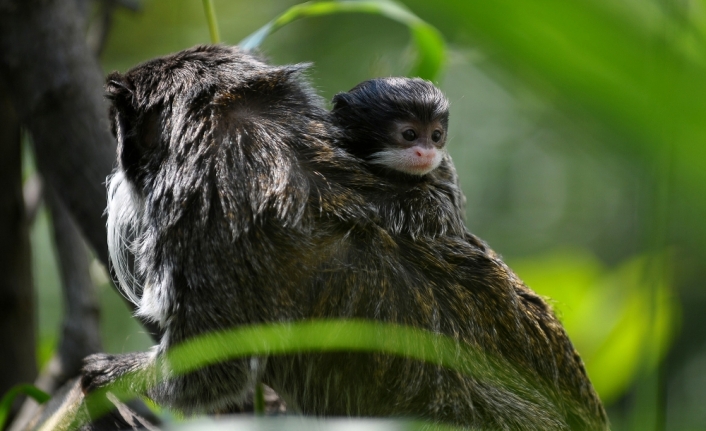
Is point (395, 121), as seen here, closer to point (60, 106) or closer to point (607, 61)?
point (60, 106)

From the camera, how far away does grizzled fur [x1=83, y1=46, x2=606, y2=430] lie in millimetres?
1866

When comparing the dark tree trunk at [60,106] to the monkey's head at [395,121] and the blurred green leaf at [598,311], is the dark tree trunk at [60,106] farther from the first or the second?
the blurred green leaf at [598,311]

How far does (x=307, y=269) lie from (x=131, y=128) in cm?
72

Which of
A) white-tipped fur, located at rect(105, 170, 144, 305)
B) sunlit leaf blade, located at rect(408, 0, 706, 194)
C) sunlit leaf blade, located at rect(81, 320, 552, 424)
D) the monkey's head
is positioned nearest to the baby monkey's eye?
the monkey's head

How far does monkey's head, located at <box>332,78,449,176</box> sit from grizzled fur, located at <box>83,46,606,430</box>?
0.16 meters

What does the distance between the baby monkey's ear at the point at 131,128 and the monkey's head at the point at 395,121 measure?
598 millimetres

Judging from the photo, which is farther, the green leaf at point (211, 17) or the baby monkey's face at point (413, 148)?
the green leaf at point (211, 17)

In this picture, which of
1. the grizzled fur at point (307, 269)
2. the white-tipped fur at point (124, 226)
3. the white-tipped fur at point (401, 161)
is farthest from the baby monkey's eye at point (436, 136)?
the white-tipped fur at point (124, 226)

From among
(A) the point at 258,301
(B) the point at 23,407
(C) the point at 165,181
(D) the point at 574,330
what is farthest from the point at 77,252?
(D) the point at 574,330

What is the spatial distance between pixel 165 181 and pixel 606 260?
6626mm

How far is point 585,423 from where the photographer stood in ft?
6.72

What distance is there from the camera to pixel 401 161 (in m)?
2.20

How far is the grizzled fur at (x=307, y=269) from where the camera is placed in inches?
73.5

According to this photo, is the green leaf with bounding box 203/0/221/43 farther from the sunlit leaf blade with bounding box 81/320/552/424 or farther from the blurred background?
the sunlit leaf blade with bounding box 81/320/552/424
